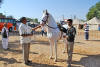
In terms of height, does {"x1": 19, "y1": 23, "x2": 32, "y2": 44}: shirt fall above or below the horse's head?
below

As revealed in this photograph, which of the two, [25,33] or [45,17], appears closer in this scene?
[25,33]

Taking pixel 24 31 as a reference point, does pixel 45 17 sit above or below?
above

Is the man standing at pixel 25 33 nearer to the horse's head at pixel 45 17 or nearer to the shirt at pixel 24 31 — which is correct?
the shirt at pixel 24 31

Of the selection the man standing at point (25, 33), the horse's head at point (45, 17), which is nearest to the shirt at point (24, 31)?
the man standing at point (25, 33)

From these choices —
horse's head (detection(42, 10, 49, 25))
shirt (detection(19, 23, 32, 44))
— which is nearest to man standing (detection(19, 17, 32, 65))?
shirt (detection(19, 23, 32, 44))

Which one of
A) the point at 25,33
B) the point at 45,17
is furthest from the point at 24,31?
the point at 45,17

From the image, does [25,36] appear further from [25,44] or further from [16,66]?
[16,66]

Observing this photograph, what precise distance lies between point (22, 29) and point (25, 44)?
66 cm

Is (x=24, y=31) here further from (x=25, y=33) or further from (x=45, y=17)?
(x=45, y=17)

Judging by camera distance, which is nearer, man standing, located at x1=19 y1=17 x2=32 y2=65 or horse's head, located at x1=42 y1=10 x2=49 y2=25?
man standing, located at x1=19 y1=17 x2=32 y2=65

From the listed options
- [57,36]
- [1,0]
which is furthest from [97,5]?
[57,36]

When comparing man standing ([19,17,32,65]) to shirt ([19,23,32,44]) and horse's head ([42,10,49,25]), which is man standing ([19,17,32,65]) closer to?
shirt ([19,23,32,44])

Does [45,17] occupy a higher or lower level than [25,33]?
higher

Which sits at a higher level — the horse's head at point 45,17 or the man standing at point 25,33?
the horse's head at point 45,17
